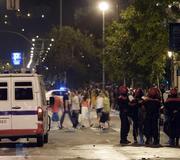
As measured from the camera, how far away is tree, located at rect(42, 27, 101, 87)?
80375 millimetres

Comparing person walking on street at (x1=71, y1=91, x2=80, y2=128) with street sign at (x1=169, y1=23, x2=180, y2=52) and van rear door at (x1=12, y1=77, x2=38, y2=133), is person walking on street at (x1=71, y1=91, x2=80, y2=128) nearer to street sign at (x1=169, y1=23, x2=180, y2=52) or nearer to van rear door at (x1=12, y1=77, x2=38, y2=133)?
van rear door at (x1=12, y1=77, x2=38, y2=133)

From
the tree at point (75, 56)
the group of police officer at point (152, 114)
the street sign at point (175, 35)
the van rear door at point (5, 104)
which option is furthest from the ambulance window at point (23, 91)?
the tree at point (75, 56)

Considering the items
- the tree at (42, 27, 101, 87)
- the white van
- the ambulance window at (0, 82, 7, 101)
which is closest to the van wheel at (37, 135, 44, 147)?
the white van

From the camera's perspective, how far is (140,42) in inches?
1161

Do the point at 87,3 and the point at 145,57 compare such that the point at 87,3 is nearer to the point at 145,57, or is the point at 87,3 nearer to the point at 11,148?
the point at 145,57

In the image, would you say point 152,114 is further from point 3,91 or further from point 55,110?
point 55,110

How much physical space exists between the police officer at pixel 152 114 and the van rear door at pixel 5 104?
4042 millimetres

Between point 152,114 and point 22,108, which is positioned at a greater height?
point 22,108

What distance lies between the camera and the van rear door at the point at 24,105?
21.2 m

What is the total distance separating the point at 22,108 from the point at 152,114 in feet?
12.7

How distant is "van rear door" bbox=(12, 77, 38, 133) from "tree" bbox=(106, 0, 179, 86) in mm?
7448

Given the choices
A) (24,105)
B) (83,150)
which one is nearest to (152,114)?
(83,150)

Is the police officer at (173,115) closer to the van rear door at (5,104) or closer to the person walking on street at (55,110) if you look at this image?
the van rear door at (5,104)

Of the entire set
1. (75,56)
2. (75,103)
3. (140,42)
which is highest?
(75,56)
